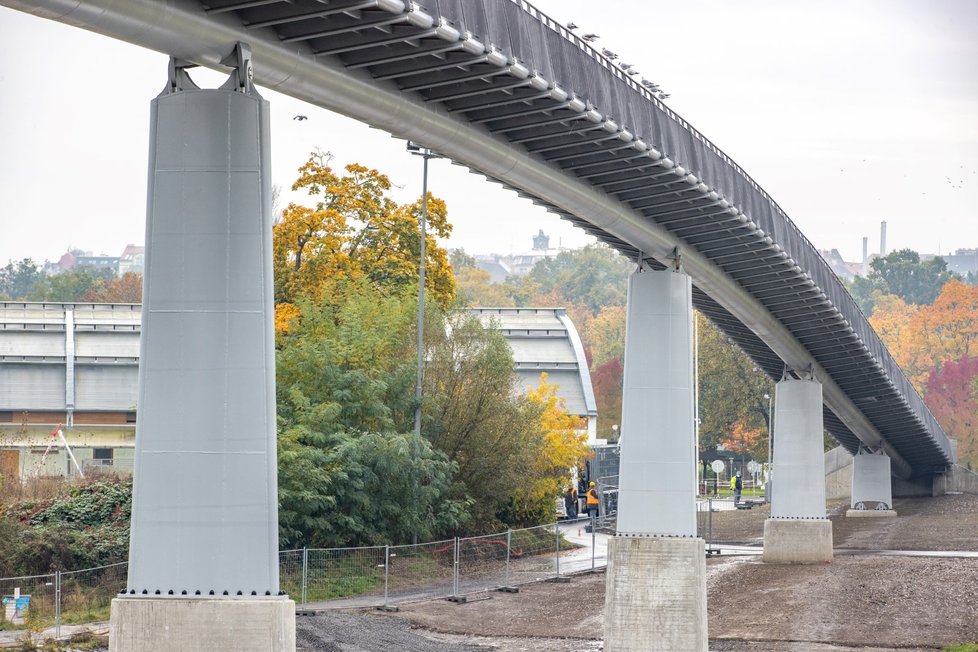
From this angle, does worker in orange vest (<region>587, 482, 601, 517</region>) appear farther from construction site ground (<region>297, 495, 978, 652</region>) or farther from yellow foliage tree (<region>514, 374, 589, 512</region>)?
construction site ground (<region>297, 495, 978, 652</region>)

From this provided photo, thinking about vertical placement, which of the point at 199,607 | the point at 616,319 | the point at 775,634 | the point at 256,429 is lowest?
the point at 775,634

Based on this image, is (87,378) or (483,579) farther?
(87,378)

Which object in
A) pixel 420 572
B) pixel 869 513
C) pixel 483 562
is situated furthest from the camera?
pixel 869 513

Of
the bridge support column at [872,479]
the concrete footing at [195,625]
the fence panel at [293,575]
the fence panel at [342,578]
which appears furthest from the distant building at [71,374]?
the concrete footing at [195,625]

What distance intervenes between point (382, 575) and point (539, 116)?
673 inches

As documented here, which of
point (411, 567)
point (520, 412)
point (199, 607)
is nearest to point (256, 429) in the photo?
point (199, 607)

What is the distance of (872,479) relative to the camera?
67.6 metres

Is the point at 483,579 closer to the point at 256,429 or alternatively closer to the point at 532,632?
the point at 532,632

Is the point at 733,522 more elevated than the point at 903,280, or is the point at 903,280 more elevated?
the point at 903,280

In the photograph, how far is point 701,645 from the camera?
31.7 metres

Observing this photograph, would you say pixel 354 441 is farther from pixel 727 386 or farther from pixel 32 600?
pixel 727 386

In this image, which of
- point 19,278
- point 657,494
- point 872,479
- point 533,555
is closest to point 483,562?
point 533,555

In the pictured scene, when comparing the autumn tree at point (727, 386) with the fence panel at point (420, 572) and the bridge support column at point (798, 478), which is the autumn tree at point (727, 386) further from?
the fence panel at point (420, 572)

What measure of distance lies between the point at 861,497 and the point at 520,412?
83.8 ft
